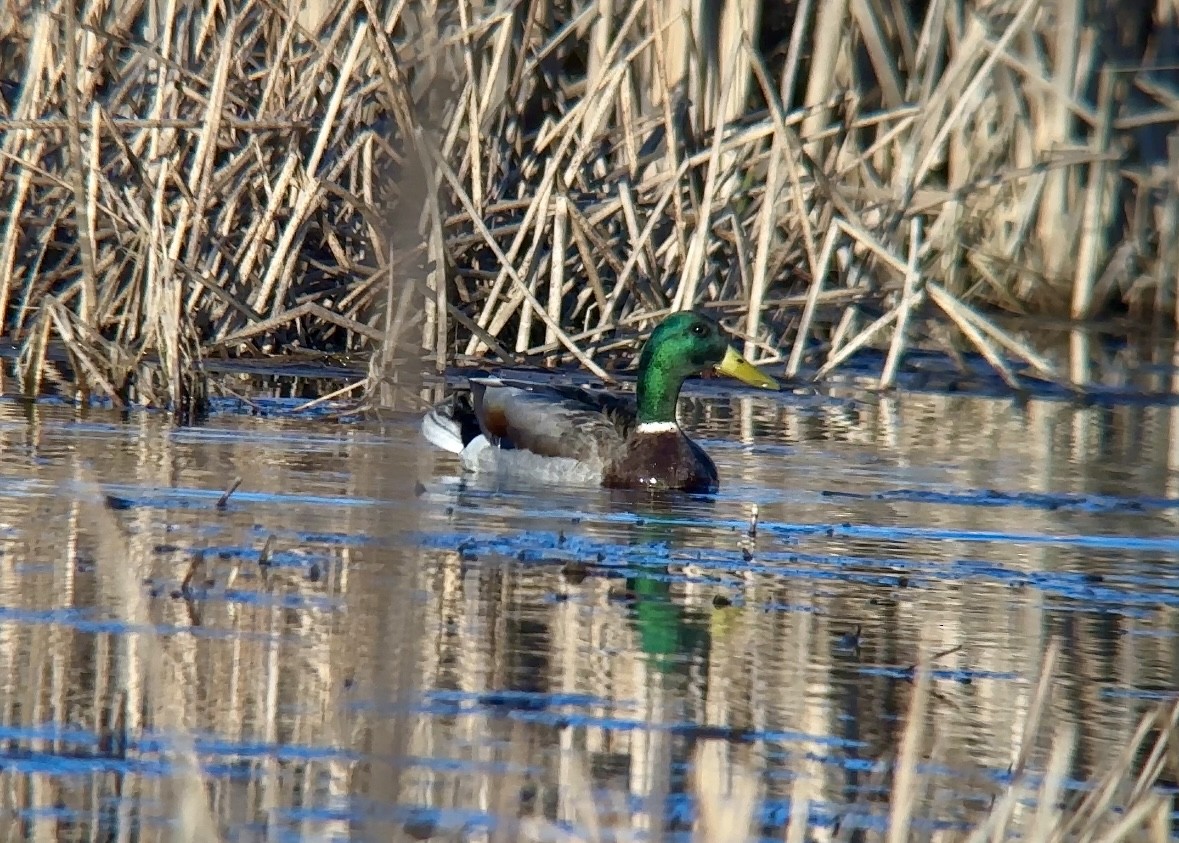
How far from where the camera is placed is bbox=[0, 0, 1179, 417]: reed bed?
34.6 ft

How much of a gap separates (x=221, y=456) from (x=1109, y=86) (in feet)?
27.9

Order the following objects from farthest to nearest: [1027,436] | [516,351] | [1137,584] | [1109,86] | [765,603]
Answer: [1109,86]
[516,351]
[1027,436]
[1137,584]
[765,603]

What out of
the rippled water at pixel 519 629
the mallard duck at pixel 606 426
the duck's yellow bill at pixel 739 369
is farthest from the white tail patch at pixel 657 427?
the duck's yellow bill at pixel 739 369

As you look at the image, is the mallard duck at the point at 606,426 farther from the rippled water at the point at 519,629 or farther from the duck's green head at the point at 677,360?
the rippled water at the point at 519,629

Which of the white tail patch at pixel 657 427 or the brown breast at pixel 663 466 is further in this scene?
the white tail patch at pixel 657 427

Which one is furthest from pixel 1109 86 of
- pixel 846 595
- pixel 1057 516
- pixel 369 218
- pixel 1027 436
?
pixel 846 595

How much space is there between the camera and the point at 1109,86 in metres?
15.1

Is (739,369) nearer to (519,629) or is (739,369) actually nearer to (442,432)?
(442,432)

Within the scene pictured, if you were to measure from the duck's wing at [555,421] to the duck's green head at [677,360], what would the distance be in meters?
0.15

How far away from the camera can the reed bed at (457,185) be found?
1053 centimetres

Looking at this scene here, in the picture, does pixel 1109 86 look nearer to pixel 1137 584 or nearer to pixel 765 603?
pixel 1137 584

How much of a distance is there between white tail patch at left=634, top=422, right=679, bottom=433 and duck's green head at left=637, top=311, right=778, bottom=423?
0.06 metres

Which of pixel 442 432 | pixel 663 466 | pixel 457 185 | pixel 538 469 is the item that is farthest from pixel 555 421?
pixel 457 185

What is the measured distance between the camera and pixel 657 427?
902 cm
